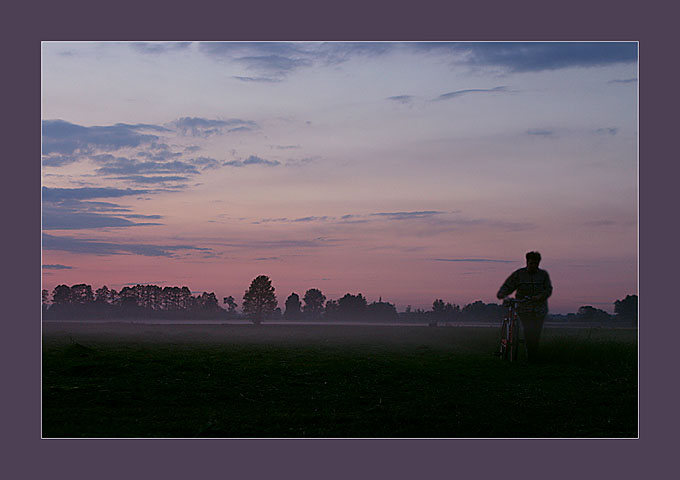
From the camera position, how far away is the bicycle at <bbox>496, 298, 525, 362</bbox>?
731 inches

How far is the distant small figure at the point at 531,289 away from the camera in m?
18.1

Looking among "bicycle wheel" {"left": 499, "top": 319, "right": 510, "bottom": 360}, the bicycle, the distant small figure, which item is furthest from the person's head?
"bicycle wheel" {"left": 499, "top": 319, "right": 510, "bottom": 360}

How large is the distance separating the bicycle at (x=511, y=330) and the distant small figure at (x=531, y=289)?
0.19m

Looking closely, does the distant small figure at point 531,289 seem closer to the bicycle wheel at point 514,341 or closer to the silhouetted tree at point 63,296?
the bicycle wheel at point 514,341

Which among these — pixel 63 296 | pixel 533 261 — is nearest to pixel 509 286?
pixel 533 261

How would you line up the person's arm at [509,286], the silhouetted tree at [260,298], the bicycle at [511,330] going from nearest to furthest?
1. the person's arm at [509,286]
2. the bicycle at [511,330]
3. the silhouetted tree at [260,298]

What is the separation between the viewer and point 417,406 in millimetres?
11836

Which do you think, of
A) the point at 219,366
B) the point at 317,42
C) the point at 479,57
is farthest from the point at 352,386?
the point at 479,57

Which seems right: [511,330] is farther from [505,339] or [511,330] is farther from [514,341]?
[505,339]

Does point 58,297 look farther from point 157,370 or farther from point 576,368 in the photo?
point 576,368

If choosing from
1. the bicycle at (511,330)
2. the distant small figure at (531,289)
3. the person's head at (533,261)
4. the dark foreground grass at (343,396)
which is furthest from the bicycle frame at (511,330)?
the person's head at (533,261)

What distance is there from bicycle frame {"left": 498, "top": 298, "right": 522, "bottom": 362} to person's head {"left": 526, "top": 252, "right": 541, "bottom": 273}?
3.04 feet

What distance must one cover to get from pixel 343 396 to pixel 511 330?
7.95m

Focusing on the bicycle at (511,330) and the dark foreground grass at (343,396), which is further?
the bicycle at (511,330)
